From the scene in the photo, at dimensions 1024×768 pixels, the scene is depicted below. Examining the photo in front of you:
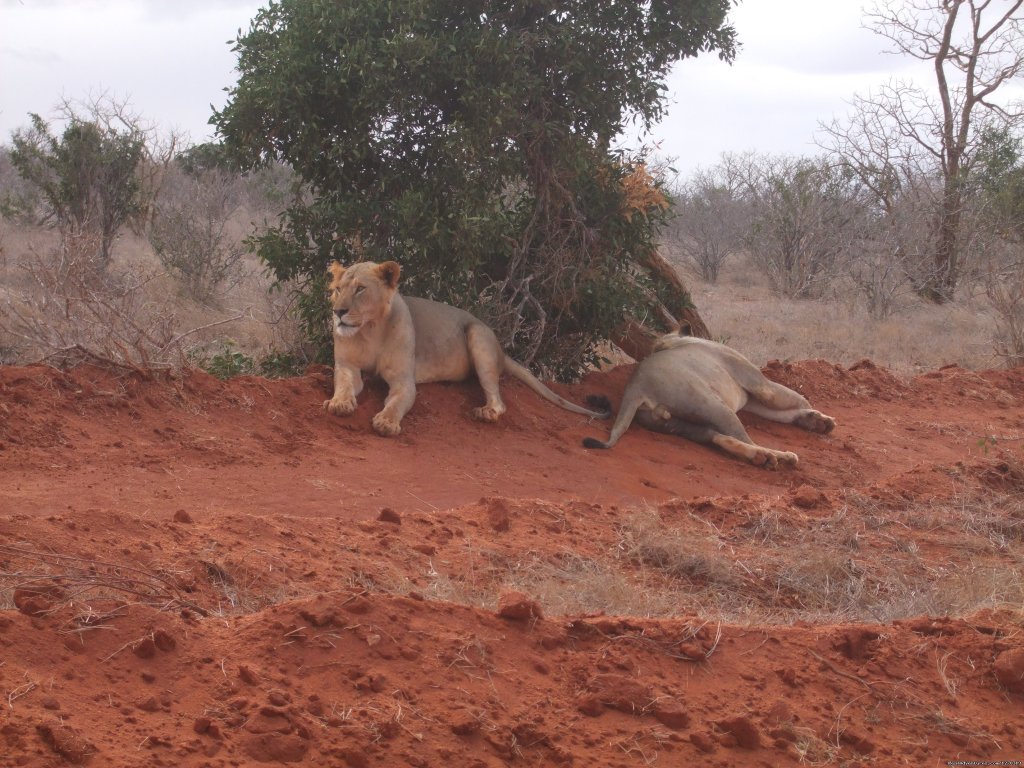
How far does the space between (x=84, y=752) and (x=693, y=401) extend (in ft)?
24.3

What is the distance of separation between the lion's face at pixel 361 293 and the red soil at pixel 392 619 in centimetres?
73

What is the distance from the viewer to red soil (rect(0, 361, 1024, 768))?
10.1ft

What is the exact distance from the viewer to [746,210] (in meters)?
28.0

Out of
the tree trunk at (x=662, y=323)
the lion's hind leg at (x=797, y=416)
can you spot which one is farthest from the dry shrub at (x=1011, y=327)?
the lion's hind leg at (x=797, y=416)

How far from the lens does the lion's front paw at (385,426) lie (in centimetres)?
830

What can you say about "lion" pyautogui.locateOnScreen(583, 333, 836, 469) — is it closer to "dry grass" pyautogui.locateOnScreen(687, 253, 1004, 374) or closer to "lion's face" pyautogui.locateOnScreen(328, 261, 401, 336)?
"lion's face" pyautogui.locateOnScreen(328, 261, 401, 336)

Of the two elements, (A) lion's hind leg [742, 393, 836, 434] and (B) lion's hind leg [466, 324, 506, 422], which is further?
(A) lion's hind leg [742, 393, 836, 434]

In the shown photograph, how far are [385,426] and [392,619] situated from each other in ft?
15.6

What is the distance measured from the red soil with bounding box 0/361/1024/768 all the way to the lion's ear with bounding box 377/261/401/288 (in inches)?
41.9

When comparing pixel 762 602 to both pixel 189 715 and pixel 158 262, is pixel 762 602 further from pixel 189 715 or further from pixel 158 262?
pixel 158 262

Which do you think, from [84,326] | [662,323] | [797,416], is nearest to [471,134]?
[84,326]

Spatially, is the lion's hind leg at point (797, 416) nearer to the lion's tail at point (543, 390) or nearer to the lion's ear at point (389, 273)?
the lion's tail at point (543, 390)

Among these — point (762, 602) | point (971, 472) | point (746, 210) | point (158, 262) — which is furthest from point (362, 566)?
point (746, 210)

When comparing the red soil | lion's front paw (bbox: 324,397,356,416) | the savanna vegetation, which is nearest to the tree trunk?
the savanna vegetation
